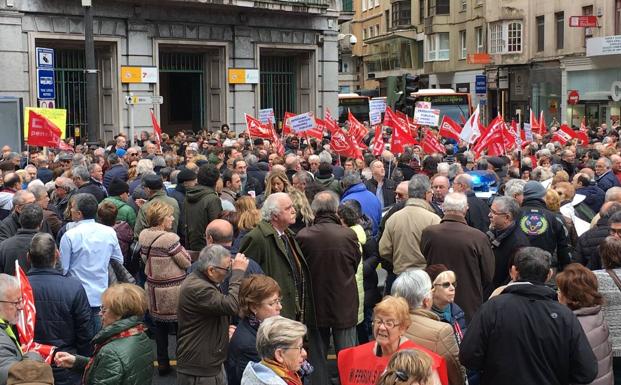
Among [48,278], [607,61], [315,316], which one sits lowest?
[315,316]

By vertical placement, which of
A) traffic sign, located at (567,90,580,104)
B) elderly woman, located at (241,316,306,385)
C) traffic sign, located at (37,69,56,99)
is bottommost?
elderly woman, located at (241,316,306,385)

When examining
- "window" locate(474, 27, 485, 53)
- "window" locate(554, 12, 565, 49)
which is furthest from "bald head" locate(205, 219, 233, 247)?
"window" locate(474, 27, 485, 53)

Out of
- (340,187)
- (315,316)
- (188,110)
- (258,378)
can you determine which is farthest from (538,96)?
(258,378)

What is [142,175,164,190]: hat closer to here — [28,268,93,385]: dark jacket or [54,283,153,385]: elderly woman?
[28,268,93,385]: dark jacket

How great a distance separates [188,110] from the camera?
29.7 meters

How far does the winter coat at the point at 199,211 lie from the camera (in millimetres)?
9547

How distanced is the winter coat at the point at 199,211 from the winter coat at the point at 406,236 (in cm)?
218

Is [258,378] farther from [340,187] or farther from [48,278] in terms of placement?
[340,187]

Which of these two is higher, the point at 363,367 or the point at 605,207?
the point at 605,207

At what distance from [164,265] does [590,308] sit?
11.9ft

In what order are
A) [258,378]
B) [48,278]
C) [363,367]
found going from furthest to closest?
[48,278] → [363,367] → [258,378]

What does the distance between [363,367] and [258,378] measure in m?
0.78

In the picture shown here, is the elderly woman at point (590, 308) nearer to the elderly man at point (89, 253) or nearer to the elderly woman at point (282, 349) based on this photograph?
the elderly woman at point (282, 349)

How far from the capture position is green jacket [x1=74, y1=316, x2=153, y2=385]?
508cm
